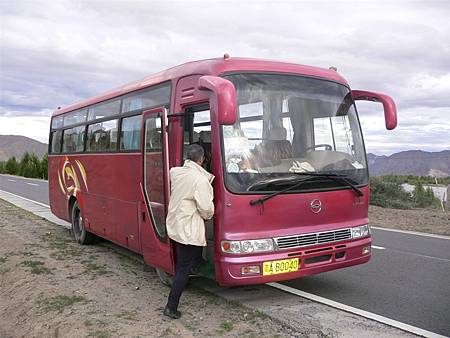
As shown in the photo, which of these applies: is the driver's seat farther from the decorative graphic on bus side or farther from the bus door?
the decorative graphic on bus side

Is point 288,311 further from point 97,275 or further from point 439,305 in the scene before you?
point 97,275

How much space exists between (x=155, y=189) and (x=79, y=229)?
4.72 metres

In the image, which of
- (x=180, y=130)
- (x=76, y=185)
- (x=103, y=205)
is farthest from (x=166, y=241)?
(x=76, y=185)

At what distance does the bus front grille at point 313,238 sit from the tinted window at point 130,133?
2.77 meters

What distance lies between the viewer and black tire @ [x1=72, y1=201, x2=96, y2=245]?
10.2 metres

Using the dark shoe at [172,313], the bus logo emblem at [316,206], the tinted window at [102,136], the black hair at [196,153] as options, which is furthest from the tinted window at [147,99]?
the dark shoe at [172,313]

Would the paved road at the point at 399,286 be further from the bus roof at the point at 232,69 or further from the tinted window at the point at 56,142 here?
the tinted window at the point at 56,142

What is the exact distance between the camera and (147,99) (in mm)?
7188

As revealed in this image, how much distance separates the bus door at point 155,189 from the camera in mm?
6039

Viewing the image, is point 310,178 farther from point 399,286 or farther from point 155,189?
point 399,286

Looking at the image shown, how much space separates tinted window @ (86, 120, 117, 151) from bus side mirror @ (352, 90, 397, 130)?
390cm

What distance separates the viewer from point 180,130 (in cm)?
607

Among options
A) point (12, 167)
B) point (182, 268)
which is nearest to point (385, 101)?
point (182, 268)

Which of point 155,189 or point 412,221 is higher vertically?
point 155,189
